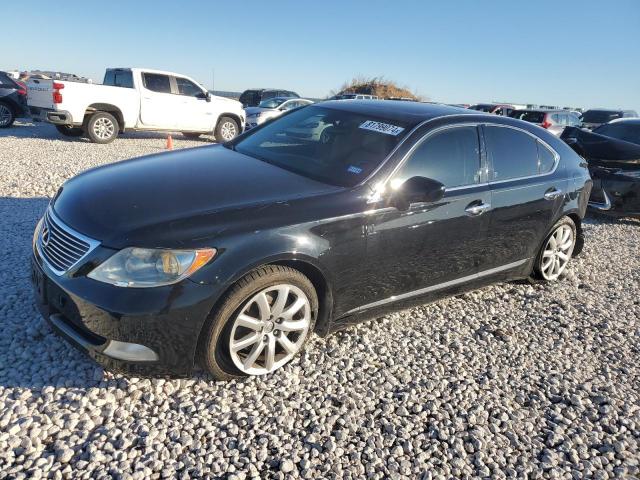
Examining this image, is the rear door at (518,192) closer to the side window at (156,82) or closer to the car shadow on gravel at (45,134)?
the side window at (156,82)

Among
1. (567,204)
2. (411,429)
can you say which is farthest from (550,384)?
(567,204)

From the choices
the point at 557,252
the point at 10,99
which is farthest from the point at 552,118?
the point at 10,99

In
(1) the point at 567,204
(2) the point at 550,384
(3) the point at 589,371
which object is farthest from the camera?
(1) the point at 567,204

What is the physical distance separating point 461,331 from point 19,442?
292 centimetres

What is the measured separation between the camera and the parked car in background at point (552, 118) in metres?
15.8

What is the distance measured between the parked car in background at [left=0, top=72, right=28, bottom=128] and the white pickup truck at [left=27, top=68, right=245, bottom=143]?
1611mm

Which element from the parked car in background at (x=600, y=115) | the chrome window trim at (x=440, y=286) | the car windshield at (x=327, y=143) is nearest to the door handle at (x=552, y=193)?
the chrome window trim at (x=440, y=286)

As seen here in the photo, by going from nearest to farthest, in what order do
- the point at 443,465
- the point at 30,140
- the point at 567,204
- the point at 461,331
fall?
the point at 443,465
the point at 461,331
the point at 567,204
the point at 30,140

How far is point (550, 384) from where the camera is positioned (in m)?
3.27

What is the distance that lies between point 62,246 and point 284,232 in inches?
48.1

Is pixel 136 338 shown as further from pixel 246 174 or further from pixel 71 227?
pixel 246 174

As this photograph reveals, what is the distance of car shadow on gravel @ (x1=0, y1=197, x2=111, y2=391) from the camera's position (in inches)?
110

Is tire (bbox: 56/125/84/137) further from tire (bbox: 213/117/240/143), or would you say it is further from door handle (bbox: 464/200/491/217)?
door handle (bbox: 464/200/491/217)

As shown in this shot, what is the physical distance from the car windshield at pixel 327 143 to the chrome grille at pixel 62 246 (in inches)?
56.5
